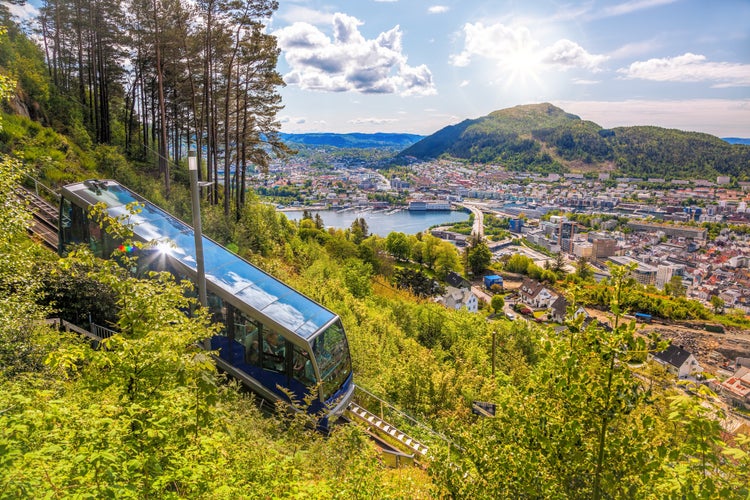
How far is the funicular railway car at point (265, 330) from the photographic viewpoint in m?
8.10

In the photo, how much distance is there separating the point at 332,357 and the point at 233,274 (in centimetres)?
280

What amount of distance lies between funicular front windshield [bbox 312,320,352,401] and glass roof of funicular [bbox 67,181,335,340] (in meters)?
0.27

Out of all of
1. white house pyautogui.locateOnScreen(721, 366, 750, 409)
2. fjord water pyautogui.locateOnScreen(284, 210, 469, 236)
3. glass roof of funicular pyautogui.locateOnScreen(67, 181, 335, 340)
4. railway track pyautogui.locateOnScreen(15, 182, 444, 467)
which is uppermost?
glass roof of funicular pyautogui.locateOnScreen(67, 181, 335, 340)

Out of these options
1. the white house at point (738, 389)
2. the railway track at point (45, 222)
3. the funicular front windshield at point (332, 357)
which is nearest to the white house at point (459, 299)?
the white house at point (738, 389)

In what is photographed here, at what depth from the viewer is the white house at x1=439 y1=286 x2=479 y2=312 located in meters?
50.1

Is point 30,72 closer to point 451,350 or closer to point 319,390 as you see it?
point 319,390

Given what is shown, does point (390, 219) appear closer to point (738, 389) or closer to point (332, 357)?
point (738, 389)

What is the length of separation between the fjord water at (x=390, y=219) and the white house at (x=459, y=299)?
4265 cm

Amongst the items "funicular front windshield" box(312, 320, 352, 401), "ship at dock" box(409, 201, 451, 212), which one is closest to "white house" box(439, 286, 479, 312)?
"funicular front windshield" box(312, 320, 352, 401)

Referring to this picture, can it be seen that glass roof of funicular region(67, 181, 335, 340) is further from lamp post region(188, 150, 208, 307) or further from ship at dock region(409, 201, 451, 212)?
ship at dock region(409, 201, 451, 212)

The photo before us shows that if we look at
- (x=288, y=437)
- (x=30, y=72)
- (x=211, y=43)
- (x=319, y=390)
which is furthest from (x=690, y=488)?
(x=30, y=72)

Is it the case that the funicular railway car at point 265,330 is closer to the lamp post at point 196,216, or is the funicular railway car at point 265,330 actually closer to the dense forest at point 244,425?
the lamp post at point 196,216

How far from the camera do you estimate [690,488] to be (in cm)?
248

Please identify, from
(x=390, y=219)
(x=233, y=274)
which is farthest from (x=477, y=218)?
(x=233, y=274)
